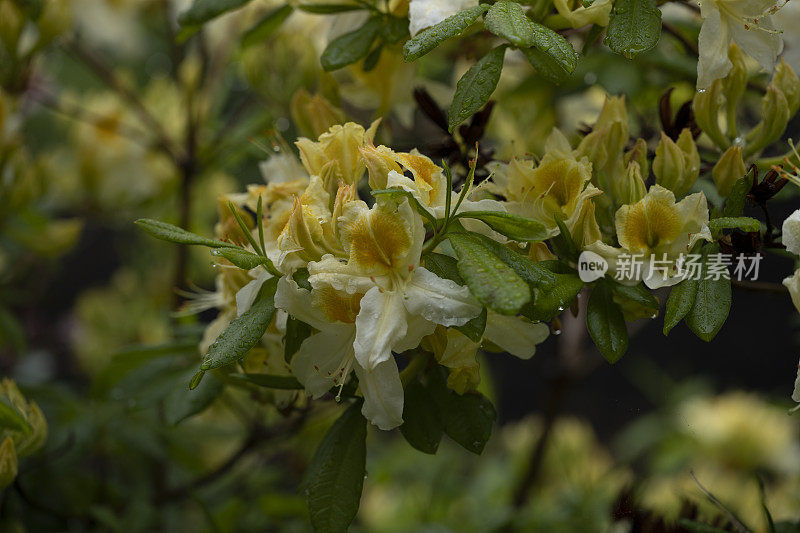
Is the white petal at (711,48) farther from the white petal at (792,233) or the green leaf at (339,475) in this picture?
the green leaf at (339,475)

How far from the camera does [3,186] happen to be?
1.01 meters

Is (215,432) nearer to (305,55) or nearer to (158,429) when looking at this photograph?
(158,429)

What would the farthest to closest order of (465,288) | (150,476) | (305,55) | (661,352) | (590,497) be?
(661,352)
(150,476)
(590,497)
(305,55)
(465,288)

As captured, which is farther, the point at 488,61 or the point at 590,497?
the point at 590,497

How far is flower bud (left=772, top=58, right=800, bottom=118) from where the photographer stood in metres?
0.64

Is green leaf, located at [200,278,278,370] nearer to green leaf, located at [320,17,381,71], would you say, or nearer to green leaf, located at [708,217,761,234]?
green leaf, located at [320,17,381,71]

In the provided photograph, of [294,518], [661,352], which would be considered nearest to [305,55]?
[294,518]

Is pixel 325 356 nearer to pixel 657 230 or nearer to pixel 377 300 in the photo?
pixel 377 300

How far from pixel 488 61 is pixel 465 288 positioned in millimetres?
188

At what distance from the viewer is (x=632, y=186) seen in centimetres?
56

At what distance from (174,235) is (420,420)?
243 millimetres

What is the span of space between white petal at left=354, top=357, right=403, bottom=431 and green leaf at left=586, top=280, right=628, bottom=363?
146 mm

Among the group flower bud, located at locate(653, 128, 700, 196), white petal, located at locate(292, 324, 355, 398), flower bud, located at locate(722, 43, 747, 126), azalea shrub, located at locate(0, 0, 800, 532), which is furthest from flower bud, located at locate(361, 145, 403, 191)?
flower bud, located at locate(722, 43, 747, 126)

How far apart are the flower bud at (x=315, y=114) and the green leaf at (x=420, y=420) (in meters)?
0.25
